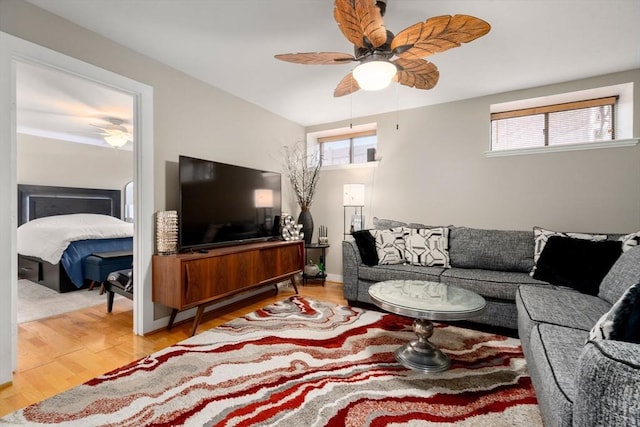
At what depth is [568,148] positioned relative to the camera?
299cm

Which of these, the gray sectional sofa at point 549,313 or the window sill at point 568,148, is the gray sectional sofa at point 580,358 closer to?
the gray sectional sofa at point 549,313

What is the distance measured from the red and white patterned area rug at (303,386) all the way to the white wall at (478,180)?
63.3 inches

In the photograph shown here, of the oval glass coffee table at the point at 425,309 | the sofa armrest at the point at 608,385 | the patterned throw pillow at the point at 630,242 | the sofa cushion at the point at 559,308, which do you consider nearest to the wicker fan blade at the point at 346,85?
the oval glass coffee table at the point at 425,309

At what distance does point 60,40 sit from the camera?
6.56 ft

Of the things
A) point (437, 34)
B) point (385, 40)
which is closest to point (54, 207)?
point (385, 40)

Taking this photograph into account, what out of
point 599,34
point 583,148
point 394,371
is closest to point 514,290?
point 394,371

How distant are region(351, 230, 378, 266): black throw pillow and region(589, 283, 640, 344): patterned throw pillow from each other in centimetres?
221

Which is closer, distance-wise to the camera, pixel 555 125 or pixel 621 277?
pixel 621 277

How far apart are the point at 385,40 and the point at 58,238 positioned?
4.33m

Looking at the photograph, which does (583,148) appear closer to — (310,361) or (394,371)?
(394,371)

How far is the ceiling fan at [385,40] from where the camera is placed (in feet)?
4.93

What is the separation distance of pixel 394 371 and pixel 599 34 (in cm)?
289

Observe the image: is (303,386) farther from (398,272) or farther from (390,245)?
(390,245)

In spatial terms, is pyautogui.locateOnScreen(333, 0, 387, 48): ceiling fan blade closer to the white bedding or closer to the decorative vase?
the decorative vase
